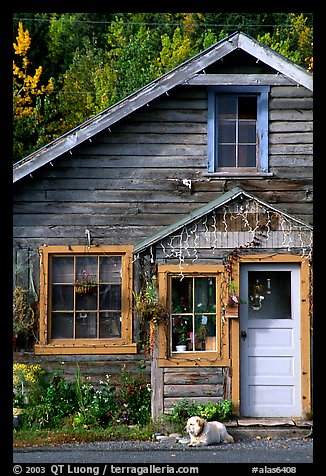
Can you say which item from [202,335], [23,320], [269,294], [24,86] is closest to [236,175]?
[269,294]

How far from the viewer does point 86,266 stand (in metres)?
12.2

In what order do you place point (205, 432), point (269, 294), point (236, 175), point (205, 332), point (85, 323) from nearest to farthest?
point (205, 432), point (205, 332), point (269, 294), point (85, 323), point (236, 175)

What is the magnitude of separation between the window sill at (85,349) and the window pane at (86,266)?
108 cm

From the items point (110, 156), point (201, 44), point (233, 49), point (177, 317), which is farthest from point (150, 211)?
point (201, 44)

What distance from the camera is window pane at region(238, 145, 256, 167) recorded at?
12477 millimetres

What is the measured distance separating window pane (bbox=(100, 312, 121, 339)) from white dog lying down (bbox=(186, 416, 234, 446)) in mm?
2423

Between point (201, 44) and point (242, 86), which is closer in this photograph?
point (242, 86)

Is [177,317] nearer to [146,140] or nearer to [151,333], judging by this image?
[151,333]

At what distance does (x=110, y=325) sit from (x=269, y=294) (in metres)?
2.63

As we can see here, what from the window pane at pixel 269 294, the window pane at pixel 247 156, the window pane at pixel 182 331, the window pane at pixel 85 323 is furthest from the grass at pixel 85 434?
the window pane at pixel 247 156

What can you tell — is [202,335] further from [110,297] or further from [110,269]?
[110,269]

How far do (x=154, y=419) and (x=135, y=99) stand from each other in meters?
4.98

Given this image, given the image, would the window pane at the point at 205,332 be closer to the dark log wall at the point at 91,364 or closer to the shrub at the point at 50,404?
the dark log wall at the point at 91,364

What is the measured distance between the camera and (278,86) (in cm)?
1233
